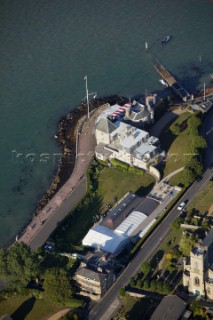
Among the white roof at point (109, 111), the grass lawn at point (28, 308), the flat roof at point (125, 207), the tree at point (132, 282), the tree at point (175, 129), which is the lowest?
the grass lawn at point (28, 308)

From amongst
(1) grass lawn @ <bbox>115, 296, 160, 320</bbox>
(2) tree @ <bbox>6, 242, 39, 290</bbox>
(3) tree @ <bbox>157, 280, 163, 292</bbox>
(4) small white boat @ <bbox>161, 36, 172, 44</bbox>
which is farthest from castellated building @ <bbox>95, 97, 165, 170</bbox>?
(4) small white boat @ <bbox>161, 36, 172, 44</bbox>

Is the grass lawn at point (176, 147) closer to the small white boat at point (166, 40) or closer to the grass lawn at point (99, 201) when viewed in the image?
the grass lawn at point (99, 201)

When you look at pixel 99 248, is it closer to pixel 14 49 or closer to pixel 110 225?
pixel 110 225

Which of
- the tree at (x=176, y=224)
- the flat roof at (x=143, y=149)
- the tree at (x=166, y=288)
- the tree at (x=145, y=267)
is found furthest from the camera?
the flat roof at (x=143, y=149)

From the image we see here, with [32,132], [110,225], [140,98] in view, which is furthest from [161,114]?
[110,225]

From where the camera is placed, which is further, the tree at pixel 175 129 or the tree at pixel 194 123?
the tree at pixel 175 129

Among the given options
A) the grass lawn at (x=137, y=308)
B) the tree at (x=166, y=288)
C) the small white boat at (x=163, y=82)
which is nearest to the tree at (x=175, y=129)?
the small white boat at (x=163, y=82)
